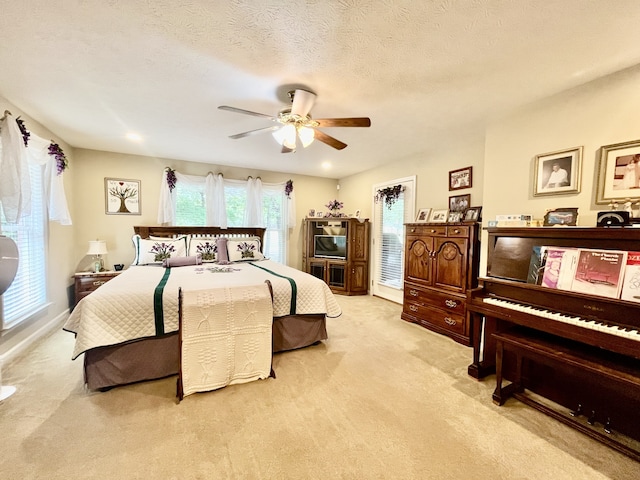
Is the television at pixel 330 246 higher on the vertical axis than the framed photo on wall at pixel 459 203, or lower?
lower

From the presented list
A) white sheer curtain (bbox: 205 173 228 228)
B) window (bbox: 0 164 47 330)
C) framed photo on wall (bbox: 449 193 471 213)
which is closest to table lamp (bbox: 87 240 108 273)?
window (bbox: 0 164 47 330)

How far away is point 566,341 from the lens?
1841 millimetres

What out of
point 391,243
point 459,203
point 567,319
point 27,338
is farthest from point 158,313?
point 391,243

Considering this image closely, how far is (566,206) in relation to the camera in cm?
219

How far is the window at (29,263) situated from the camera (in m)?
2.51

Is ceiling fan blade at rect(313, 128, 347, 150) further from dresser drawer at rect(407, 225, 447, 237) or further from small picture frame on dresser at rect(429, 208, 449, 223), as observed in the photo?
small picture frame on dresser at rect(429, 208, 449, 223)

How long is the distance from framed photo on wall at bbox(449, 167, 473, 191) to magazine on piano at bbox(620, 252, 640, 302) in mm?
1952

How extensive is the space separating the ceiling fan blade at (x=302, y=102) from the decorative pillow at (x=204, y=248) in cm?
270

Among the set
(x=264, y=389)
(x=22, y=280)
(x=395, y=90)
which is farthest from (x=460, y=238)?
(x=22, y=280)

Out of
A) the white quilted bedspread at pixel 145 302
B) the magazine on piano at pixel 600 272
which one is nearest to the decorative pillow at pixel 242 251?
the white quilted bedspread at pixel 145 302

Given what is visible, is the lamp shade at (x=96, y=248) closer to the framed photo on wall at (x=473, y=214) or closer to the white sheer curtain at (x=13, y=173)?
the white sheer curtain at (x=13, y=173)

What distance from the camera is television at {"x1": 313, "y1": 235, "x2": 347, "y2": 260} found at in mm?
5125

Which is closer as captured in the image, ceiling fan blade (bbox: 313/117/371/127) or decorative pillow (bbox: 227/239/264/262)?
ceiling fan blade (bbox: 313/117/371/127)

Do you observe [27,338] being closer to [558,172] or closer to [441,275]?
[441,275]
